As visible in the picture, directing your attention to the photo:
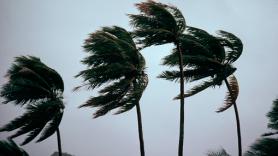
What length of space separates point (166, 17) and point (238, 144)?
5.49 m

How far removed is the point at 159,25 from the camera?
10.9 meters

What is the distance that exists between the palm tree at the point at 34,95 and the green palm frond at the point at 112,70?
2.12 meters

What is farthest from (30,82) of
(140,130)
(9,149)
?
(140,130)

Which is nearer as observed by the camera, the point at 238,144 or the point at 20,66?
the point at 238,144

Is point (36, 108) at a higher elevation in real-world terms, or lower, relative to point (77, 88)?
lower

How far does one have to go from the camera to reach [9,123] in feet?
40.4

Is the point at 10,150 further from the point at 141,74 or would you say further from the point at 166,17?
the point at 166,17

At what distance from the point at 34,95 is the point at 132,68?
4395mm

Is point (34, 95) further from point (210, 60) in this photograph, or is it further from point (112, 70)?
point (210, 60)

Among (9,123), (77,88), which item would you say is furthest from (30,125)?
(77,88)

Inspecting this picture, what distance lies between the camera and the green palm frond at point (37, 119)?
12.2m

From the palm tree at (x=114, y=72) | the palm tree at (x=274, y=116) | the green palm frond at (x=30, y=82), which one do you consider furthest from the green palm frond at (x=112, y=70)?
the palm tree at (x=274, y=116)

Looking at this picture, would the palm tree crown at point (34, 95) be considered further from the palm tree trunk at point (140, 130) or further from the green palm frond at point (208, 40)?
the green palm frond at point (208, 40)

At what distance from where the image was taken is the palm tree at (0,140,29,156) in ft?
35.5
